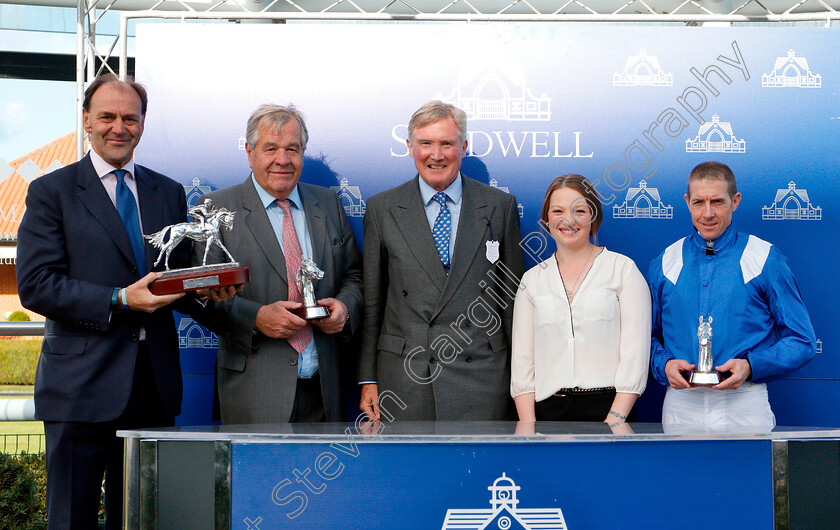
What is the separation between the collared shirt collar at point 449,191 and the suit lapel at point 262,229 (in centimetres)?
70

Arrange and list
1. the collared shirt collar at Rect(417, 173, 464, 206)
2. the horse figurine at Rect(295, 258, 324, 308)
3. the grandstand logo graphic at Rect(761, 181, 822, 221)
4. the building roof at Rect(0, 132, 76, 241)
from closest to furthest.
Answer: the horse figurine at Rect(295, 258, 324, 308) < the collared shirt collar at Rect(417, 173, 464, 206) < the grandstand logo graphic at Rect(761, 181, 822, 221) < the building roof at Rect(0, 132, 76, 241)

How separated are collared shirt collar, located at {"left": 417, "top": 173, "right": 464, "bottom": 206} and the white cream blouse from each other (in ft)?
1.97

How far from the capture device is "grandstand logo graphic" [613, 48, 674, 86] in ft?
14.0

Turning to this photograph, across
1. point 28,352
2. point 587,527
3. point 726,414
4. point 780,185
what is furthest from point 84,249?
point 28,352

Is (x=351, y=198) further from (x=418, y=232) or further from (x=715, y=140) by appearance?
(x=715, y=140)

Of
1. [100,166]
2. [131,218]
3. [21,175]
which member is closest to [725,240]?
[131,218]

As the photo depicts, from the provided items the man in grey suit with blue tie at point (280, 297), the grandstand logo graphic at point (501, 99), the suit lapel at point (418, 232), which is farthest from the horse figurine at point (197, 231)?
the grandstand logo graphic at point (501, 99)

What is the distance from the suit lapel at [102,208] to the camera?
3051 millimetres

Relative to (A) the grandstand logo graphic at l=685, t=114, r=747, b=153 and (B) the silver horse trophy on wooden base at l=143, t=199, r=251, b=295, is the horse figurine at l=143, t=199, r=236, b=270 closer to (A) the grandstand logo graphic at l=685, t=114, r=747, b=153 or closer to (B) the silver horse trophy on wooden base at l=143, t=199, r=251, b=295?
(B) the silver horse trophy on wooden base at l=143, t=199, r=251, b=295

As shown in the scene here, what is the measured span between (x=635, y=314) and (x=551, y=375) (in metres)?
0.42

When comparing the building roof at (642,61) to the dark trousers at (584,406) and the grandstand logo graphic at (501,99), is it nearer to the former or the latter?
the grandstand logo graphic at (501,99)

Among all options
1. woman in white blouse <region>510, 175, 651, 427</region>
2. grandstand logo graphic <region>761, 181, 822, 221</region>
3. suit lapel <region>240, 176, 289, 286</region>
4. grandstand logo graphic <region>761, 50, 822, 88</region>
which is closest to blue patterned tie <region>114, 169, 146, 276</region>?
suit lapel <region>240, 176, 289, 286</region>

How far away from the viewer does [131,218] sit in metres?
3.15

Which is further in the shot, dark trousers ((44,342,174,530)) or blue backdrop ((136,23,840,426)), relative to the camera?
blue backdrop ((136,23,840,426))
